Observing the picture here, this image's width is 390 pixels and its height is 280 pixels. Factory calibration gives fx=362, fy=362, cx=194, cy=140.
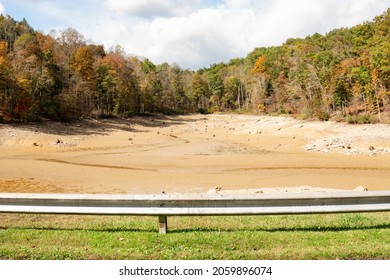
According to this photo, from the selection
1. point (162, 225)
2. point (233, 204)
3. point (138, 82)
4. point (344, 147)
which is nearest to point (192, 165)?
point (344, 147)

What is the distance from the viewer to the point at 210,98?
107625 millimetres

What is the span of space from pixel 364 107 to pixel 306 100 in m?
8.62

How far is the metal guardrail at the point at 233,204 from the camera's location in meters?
5.91

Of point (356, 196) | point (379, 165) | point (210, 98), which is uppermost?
point (210, 98)

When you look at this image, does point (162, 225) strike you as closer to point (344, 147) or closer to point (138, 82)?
point (344, 147)

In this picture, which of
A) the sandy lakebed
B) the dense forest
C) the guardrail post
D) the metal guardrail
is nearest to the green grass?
the guardrail post

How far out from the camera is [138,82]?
7088 centimetres

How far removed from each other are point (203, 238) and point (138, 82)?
67.2 metres

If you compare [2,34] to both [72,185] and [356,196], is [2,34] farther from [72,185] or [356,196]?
[356,196]

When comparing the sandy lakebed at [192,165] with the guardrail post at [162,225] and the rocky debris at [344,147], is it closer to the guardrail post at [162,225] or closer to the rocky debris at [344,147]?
the rocky debris at [344,147]

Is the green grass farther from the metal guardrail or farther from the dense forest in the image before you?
the dense forest

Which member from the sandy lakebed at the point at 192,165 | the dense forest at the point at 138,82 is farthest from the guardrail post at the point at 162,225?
the dense forest at the point at 138,82
